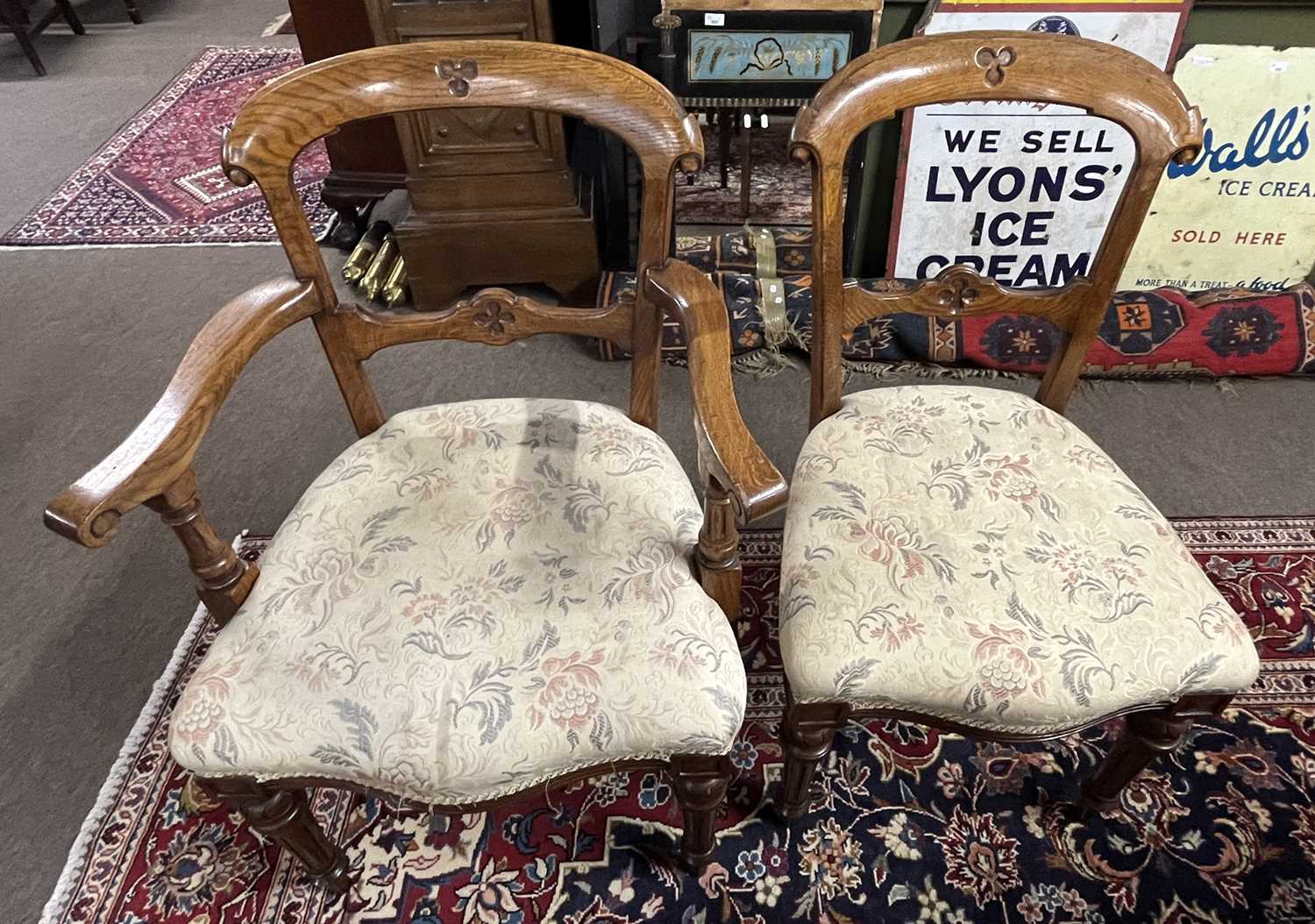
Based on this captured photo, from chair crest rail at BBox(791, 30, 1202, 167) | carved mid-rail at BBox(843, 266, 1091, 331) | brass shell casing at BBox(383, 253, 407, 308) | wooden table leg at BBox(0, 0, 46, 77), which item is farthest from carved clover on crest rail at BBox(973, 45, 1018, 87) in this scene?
wooden table leg at BBox(0, 0, 46, 77)

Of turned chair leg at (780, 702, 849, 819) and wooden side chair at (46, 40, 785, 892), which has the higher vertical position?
wooden side chair at (46, 40, 785, 892)

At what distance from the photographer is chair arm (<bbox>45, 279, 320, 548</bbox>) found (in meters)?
0.68

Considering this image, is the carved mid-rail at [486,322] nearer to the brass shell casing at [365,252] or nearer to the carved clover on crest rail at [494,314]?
the carved clover on crest rail at [494,314]

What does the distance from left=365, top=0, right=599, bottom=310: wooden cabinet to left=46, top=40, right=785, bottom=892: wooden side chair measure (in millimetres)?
981

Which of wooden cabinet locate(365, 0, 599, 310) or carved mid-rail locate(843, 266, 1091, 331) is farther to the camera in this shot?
wooden cabinet locate(365, 0, 599, 310)

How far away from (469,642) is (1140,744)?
81 cm

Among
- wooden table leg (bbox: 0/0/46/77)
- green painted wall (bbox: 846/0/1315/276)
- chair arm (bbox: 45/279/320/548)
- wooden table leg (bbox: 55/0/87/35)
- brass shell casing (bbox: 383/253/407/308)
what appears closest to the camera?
chair arm (bbox: 45/279/320/548)

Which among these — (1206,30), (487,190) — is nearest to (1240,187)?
(1206,30)

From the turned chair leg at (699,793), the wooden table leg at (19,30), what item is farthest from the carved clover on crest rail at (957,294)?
the wooden table leg at (19,30)

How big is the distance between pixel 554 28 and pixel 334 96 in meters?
1.09

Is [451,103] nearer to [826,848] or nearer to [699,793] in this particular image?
[699,793]

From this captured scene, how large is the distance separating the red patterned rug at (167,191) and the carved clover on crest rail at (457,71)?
1.89 metres

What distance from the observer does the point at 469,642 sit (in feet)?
2.74

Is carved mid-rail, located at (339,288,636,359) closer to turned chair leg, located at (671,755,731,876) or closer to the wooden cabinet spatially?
turned chair leg, located at (671,755,731,876)
